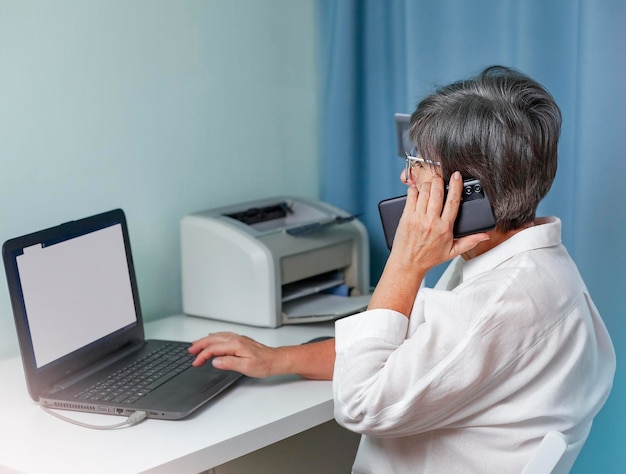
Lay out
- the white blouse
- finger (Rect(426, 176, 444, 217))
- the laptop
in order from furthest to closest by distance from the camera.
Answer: the laptop
finger (Rect(426, 176, 444, 217))
the white blouse

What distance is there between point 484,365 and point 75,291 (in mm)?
758

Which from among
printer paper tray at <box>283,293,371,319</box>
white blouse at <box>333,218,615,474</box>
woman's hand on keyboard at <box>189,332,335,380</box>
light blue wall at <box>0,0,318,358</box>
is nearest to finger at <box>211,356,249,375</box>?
woman's hand on keyboard at <box>189,332,335,380</box>

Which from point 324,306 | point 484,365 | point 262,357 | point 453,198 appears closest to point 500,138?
point 453,198

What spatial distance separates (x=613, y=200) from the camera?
1.58 metres

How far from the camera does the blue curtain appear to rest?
5.11ft

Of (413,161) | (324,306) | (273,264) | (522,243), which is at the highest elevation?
(413,161)

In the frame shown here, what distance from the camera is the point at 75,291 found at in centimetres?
145

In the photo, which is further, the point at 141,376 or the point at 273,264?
the point at 273,264

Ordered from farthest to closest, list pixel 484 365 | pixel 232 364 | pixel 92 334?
pixel 92 334 → pixel 232 364 → pixel 484 365

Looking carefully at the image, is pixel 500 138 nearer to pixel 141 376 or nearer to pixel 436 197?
pixel 436 197

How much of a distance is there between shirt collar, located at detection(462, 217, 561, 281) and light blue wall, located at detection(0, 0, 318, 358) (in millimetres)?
903

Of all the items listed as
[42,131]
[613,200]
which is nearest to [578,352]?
[613,200]

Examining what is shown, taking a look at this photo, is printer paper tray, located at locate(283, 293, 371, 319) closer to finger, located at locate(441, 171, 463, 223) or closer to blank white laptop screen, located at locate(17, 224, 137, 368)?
blank white laptop screen, located at locate(17, 224, 137, 368)

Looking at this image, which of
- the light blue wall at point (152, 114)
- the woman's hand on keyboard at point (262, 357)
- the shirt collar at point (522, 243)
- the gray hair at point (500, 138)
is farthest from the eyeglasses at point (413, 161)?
the light blue wall at point (152, 114)
